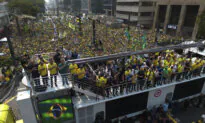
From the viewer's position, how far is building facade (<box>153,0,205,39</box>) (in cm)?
3888

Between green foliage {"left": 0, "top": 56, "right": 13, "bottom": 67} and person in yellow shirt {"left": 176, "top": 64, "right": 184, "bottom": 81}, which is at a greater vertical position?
person in yellow shirt {"left": 176, "top": 64, "right": 184, "bottom": 81}

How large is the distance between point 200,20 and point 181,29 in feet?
25.2

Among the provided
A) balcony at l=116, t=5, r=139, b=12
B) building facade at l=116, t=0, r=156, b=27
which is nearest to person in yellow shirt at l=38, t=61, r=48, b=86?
building facade at l=116, t=0, r=156, b=27

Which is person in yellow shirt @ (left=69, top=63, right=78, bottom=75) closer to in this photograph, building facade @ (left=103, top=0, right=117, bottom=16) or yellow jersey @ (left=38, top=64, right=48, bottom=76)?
yellow jersey @ (left=38, top=64, right=48, bottom=76)

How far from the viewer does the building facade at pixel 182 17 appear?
38875 mm

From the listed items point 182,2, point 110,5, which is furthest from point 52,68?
point 110,5

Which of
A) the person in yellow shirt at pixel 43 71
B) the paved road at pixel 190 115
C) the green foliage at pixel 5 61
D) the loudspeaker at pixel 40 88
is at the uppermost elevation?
the person in yellow shirt at pixel 43 71

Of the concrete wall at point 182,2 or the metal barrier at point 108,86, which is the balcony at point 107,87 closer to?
the metal barrier at point 108,86

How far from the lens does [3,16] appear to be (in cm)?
4394

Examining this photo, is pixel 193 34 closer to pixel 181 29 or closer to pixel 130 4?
pixel 181 29

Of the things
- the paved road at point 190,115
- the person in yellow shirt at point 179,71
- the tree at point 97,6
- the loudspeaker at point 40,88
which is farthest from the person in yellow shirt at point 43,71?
the tree at point 97,6

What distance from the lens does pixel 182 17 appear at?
1645 inches

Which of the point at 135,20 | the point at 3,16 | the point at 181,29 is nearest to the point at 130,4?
the point at 135,20

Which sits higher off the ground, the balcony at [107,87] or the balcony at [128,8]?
the balcony at [128,8]
